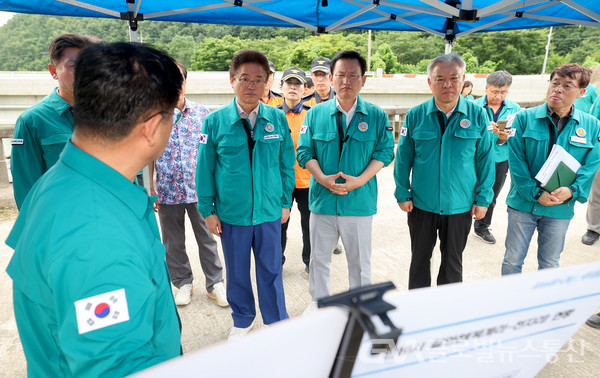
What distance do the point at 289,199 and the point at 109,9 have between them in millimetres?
2576

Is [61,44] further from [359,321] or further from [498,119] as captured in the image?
[498,119]

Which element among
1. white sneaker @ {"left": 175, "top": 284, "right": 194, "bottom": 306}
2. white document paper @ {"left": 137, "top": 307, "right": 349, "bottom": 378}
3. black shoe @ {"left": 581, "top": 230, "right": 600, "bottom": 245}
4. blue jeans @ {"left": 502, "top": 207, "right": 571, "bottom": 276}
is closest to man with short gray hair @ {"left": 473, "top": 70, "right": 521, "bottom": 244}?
black shoe @ {"left": 581, "top": 230, "right": 600, "bottom": 245}

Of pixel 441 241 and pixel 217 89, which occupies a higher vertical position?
pixel 217 89

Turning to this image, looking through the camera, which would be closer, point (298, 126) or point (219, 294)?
point (219, 294)

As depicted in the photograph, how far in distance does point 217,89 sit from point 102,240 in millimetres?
20734

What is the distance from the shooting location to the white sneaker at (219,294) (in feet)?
10.0

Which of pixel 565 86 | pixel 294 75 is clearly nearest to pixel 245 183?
pixel 294 75

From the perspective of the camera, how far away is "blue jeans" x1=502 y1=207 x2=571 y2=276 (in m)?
2.66

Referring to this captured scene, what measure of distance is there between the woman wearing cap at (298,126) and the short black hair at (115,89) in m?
2.70

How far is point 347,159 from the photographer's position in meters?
2.75

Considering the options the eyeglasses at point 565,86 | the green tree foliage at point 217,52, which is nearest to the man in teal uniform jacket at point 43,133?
the eyeglasses at point 565,86

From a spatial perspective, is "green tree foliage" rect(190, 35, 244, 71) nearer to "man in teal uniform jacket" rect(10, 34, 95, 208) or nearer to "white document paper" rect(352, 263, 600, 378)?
"man in teal uniform jacket" rect(10, 34, 95, 208)

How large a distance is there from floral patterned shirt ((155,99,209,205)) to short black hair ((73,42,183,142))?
202 centimetres

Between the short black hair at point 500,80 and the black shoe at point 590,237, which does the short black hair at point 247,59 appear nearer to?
the short black hair at point 500,80
